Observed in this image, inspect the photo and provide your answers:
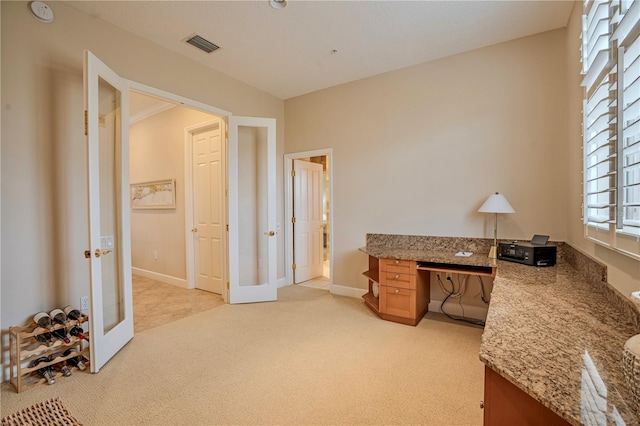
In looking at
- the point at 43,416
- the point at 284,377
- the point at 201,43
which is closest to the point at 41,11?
the point at 201,43

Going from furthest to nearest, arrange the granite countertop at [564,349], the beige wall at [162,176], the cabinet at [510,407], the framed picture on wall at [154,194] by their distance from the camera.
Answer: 1. the framed picture on wall at [154,194]
2. the beige wall at [162,176]
3. the cabinet at [510,407]
4. the granite countertop at [564,349]

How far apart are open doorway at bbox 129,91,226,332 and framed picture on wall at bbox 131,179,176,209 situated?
4 cm

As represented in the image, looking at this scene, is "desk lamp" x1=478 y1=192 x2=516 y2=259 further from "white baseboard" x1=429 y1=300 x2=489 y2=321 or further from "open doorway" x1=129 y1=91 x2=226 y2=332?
"open doorway" x1=129 y1=91 x2=226 y2=332

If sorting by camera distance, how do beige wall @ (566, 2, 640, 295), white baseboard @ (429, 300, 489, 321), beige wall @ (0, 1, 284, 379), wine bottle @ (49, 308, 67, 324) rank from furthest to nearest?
white baseboard @ (429, 300, 489, 321)
wine bottle @ (49, 308, 67, 324)
beige wall @ (0, 1, 284, 379)
beige wall @ (566, 2, 640, 295)

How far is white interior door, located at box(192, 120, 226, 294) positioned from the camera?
4250 mm

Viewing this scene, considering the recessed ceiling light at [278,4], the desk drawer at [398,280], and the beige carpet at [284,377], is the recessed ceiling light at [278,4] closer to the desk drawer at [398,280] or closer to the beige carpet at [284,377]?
the desk drawer at [398,280]

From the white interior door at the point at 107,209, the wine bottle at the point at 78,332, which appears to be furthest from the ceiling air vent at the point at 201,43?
the wine bottle at the point at 78,332

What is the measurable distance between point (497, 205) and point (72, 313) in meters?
3.87

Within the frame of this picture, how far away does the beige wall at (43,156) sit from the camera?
6.87 feet

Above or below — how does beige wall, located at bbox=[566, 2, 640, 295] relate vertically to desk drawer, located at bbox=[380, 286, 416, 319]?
above

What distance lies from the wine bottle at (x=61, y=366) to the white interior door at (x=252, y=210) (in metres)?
1.78

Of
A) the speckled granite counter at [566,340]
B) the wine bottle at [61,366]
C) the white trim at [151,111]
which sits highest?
the white trim at [151,111]

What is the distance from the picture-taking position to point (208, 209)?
4.36 metres

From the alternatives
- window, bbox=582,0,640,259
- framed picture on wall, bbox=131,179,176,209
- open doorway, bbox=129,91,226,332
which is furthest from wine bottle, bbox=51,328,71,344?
window, bbox=582,0,640,259
